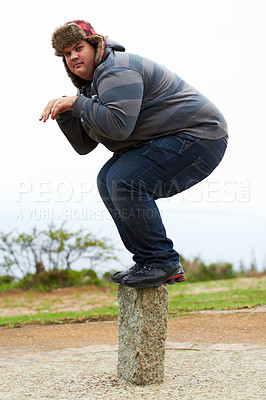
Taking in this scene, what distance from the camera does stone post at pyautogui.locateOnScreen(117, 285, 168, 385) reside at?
3.46 metres

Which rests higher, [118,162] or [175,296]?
[118,162]

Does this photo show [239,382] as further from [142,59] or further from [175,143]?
[142,59]

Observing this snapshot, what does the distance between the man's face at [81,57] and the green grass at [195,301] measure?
4.16 m

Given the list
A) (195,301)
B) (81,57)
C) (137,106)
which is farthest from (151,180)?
(195,301)

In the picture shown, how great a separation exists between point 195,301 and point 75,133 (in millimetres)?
5374

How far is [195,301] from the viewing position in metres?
8.28

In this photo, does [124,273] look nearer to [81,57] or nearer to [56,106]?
[56,106]

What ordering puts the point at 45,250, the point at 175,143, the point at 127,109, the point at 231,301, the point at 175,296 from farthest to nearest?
the point at 45,250 < the point at 175,296 < the point at 231,301 < the point at 175,143 < the point at 127,109

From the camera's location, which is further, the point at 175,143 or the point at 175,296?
the point at 175,296

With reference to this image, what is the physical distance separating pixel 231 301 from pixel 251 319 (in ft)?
5.60

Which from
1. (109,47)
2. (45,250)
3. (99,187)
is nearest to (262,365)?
(99,187)

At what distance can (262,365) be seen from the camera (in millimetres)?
4078

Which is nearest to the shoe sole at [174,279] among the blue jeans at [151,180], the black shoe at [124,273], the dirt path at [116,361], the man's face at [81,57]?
the blue jeans at [151,180]

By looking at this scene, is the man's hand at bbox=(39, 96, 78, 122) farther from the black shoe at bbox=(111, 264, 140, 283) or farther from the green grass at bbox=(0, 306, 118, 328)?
the green grass at bbox=(0, 306, 118, 328)
